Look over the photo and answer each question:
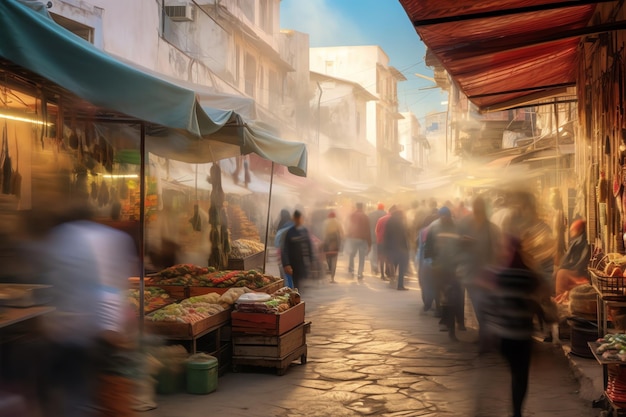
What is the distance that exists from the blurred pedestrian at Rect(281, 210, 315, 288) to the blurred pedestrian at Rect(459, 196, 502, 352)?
2679mm

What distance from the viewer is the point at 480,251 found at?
6621mm

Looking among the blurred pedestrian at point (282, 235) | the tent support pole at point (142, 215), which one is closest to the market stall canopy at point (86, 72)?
the tent support pole at point (142, 215)

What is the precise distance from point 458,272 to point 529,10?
5028mm

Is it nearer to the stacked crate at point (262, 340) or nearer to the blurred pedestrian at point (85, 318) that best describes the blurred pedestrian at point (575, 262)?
the stacked crate at point (262, 340)

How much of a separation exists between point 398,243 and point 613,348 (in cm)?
1067

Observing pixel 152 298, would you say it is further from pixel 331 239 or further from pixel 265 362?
pixel 331 239

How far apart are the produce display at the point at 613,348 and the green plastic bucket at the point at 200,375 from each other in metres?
3.81

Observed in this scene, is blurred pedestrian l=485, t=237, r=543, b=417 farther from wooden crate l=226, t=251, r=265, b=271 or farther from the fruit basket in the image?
wooden crate l=226, t=251, r=265, b=271

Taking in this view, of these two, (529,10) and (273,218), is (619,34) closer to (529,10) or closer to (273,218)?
(529,10)

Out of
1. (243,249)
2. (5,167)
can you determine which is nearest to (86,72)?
(5,167)

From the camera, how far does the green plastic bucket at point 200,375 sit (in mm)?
7113

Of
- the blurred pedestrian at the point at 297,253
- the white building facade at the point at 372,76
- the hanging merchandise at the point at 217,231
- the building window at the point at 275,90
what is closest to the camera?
the hanging merchandise at the point at 217,231

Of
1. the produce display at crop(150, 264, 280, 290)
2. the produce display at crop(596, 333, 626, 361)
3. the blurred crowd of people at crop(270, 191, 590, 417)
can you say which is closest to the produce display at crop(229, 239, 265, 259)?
the blurred crowd of people at crop(270, 191, 590, 417)

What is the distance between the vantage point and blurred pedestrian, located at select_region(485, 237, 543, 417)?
562 centimetres
